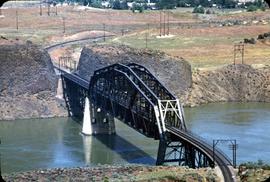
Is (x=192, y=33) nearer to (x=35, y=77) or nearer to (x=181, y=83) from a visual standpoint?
(x=181, y=83)

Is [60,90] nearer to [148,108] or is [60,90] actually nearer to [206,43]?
[148,108]

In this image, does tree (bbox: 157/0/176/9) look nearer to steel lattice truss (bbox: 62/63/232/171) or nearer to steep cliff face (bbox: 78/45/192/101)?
steep cliff face (bbox: 78/45/192/101)

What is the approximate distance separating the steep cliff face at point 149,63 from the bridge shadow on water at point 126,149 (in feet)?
46.9

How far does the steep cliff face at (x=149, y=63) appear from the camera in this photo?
5638 centimetres

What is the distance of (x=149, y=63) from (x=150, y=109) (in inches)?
856

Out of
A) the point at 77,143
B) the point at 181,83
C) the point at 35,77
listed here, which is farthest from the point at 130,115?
the point at 181,83

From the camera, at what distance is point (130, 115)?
37750mm

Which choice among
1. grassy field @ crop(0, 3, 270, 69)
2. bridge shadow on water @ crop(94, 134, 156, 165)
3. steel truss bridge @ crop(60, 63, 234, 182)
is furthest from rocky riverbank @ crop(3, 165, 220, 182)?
grassy field @ crop(0, 3, 270, 69)

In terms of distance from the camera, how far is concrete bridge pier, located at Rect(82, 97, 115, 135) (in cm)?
4319

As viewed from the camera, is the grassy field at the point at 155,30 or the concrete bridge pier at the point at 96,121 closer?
the concrete bridge pier at the point at 96,121

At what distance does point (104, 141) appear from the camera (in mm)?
41281

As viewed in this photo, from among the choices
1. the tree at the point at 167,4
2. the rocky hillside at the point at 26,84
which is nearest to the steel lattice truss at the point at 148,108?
the rocky hillside at the point at 26,84

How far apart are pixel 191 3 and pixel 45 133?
92.5 meters

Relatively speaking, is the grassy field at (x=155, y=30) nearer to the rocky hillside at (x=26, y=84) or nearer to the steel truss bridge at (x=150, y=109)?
the rocky hillside at (x=26, y=84)
